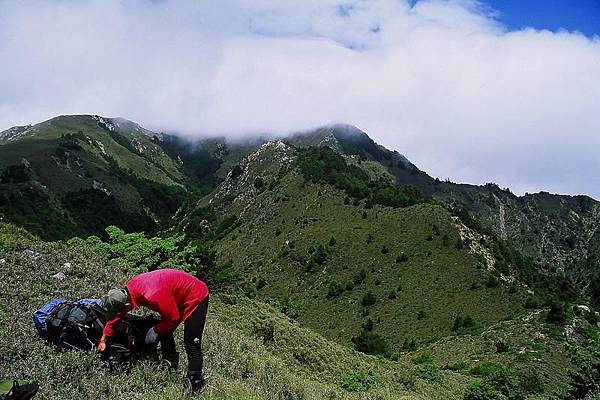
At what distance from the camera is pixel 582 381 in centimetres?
1345

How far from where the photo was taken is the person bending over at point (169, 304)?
5.30 metres

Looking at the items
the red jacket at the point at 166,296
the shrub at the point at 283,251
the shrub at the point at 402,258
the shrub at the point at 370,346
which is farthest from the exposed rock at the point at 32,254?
the shrub at the point at 283,251

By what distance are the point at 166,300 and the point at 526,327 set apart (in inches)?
1125

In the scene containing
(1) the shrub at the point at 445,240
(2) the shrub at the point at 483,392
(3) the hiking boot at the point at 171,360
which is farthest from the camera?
(1) the shrub at the point at 445,240

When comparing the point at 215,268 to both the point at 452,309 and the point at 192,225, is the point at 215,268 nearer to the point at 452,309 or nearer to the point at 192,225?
the point at 452,309

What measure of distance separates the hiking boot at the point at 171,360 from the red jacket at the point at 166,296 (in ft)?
1.92

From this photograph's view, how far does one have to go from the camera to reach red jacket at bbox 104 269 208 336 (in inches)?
209

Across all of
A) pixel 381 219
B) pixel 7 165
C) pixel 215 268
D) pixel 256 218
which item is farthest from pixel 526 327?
pixel 7 165

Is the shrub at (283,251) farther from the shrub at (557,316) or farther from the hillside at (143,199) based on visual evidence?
the shrub at (557,316)

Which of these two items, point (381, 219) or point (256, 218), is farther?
point (256, 218)

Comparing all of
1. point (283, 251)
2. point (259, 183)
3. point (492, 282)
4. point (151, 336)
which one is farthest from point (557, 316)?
point (259, 183)

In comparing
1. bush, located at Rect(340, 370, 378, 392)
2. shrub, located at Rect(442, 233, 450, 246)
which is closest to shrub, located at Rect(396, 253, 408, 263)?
shrub, located at Rect(442, 233, 450, 246)

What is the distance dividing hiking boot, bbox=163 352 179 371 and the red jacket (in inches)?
23.0

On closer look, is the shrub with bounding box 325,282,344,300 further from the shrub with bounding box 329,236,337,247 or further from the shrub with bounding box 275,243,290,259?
the shrub with bounding box 275,243,290,259
